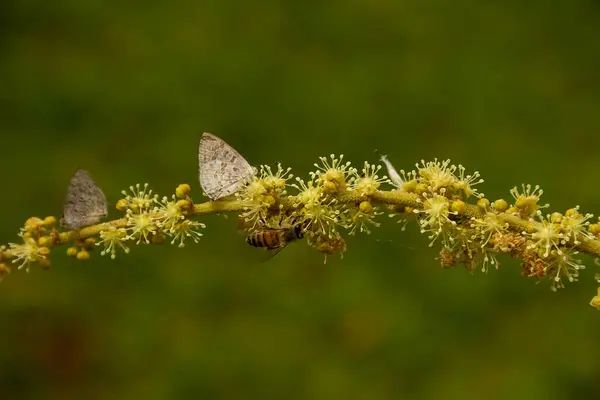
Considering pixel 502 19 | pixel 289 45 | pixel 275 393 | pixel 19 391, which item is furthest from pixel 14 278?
pixel 502 19

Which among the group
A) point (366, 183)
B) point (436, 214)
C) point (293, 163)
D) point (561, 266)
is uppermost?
point (293, 163)

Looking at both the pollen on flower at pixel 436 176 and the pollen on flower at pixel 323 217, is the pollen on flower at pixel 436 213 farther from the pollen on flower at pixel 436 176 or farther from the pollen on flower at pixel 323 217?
the pollen on flower at pixel 323 217

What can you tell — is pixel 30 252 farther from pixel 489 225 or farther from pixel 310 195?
pixel 489 225

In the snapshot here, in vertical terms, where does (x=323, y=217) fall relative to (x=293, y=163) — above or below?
below

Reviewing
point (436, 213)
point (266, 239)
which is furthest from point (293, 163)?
point (436, 213)

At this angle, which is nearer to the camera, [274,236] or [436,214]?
[436,214]

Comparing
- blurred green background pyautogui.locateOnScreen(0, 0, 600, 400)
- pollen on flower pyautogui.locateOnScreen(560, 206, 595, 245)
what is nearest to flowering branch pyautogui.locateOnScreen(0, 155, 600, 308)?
pollen on flower pyautogui.locateOnScreen(560, 206, 595, 245)

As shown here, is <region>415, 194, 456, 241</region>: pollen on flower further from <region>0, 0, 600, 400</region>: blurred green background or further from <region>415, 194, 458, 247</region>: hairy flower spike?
<region>0, 0, 600, 400</region>: blurred green background

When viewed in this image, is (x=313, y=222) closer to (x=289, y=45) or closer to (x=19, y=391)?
(x=19, y=391)
